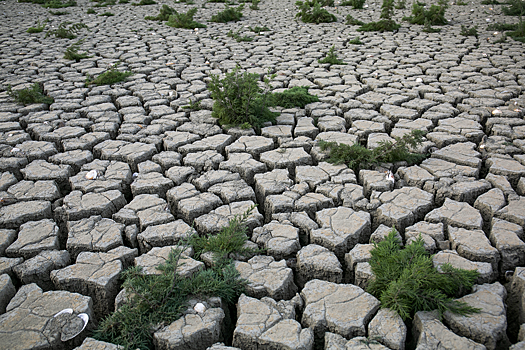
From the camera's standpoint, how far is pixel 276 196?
313 cm

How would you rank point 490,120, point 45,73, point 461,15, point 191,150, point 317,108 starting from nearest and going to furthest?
point 191,150
point 490,120
point 317,108
point 45,73
point 461,15

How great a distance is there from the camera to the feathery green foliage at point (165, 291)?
2.02 m

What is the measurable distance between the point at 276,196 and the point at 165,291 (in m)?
1.26

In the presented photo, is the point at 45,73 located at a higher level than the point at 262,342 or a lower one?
higher

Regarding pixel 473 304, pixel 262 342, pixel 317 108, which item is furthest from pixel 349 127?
pixel 262 342

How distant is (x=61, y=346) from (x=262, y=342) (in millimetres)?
1029

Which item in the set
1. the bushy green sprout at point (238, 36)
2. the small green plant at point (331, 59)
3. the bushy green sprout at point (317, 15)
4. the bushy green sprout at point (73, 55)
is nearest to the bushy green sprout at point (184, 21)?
the bushy green sprout at point (238, 36)

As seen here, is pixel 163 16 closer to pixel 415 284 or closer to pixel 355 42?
pixel 355 42

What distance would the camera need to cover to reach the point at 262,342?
77.9 inches

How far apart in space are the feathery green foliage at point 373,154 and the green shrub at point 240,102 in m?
1.03

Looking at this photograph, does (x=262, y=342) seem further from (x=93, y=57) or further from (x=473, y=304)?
(x=93, y=57)

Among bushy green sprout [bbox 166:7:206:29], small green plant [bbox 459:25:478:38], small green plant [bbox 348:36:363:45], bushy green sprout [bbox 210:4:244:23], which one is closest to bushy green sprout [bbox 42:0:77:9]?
bushy green sprout [bbox 166:7:206:29]

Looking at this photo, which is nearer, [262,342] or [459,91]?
[262,342]

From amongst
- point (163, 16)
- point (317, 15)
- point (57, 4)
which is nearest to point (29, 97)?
point (163, 16)
